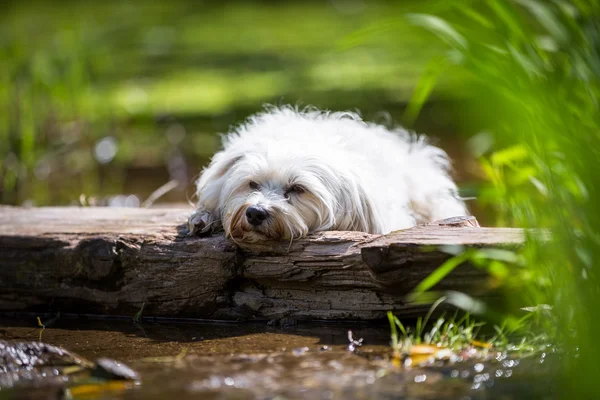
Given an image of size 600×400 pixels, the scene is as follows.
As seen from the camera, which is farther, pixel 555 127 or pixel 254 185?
pixel 254 185

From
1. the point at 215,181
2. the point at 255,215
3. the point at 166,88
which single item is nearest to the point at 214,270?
the point at 255,215

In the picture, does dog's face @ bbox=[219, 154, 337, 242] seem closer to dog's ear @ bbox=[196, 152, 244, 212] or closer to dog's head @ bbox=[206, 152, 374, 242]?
dog's head @ bbox=[206, 152, 374, 242]

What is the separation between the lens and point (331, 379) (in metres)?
3.40

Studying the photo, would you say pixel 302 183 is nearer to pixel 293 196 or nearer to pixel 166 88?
pixel 293 196

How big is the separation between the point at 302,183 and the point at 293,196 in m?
0.09

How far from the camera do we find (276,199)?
4.57 meters

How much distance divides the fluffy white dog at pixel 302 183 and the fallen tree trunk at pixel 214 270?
150mm

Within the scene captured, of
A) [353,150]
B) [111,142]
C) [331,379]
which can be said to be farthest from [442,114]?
[331,379]

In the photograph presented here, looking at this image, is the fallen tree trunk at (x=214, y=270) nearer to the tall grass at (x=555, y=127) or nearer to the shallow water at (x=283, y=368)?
the shallow water at (x=283, y=368)

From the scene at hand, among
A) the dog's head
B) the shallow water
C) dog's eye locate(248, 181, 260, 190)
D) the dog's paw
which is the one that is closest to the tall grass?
the shallow water

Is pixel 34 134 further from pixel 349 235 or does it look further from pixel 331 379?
pixel 331 379

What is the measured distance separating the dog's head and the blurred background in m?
0.65

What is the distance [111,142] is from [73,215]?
370cm

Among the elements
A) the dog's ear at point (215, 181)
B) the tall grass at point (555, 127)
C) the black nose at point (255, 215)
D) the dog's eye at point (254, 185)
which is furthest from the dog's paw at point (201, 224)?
the tall grass at point (555, 127)
